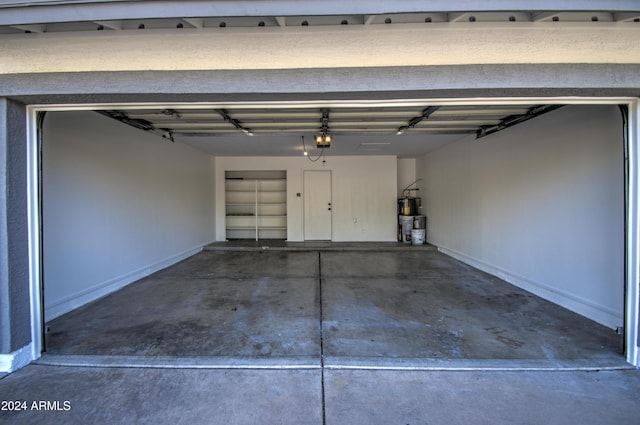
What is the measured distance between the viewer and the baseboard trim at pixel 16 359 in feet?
7.06

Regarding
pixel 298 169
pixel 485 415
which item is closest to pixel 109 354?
pixel 485 415

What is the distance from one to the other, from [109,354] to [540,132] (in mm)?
5448

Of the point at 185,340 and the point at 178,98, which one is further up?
the point at 178,98

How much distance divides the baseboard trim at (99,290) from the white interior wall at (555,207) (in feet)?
19.6

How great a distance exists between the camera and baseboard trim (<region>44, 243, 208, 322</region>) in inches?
126

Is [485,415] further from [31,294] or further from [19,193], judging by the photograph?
[19,193]

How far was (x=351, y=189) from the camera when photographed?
326 inches

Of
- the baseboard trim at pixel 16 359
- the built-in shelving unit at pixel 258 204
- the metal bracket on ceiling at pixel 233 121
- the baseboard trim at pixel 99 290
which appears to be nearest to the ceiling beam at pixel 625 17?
the metal bracket on ceiling at pixel 233 121

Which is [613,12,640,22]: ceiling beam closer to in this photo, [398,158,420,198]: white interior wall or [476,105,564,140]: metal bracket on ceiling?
[476,105,564,140]: metal bracket on ceiling

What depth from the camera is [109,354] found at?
2438 mm

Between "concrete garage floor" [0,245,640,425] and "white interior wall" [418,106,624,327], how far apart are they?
1.22ft

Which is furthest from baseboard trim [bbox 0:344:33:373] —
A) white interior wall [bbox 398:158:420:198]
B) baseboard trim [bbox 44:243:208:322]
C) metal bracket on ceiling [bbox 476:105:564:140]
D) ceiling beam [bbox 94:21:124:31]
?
white interior wall [bbox 398:158:420:198]

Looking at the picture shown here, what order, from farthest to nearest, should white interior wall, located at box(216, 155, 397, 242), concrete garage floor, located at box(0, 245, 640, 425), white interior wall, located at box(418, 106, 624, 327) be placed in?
white interior wall, located at box(216, 155, 397, 242)
white interior wall, located at box(418, 106, 624, 327)
concrete garage floor, located at box(0, 245, 640, 425)

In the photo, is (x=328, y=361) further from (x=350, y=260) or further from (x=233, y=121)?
(x=350, y=260)
